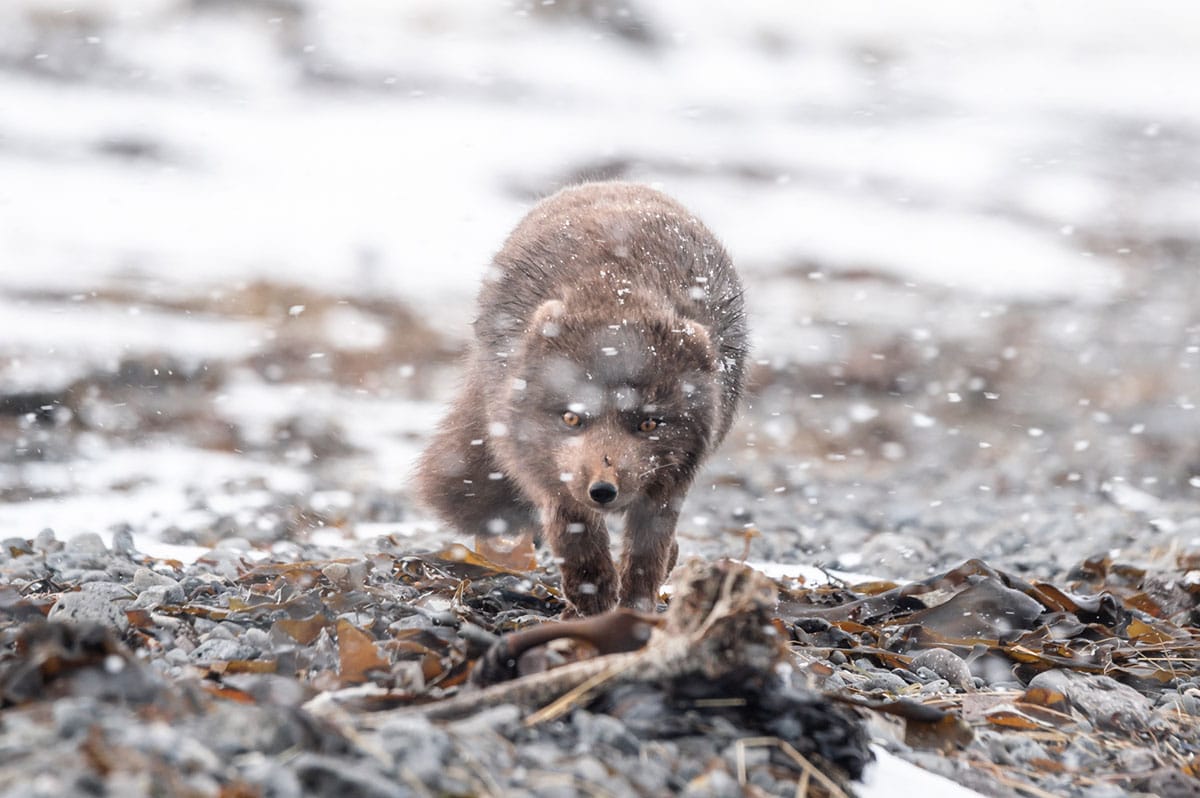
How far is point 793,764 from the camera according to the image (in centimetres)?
259

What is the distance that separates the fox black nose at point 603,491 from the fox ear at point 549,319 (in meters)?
0.83

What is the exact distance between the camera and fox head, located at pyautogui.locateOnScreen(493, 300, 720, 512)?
487 cm

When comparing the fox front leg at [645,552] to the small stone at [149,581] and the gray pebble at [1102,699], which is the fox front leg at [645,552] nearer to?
the gray pebble at [1102,699]

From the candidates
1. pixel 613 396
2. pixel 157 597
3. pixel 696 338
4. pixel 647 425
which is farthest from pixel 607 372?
pixel 157 597

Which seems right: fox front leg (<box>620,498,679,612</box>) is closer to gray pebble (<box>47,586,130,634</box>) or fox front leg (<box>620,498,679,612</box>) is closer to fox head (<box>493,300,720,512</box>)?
fox head (<box>493,300,720,512</box>)

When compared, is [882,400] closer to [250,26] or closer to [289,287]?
[289,287]

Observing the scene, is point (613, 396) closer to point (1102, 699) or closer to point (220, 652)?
point (220, 652)

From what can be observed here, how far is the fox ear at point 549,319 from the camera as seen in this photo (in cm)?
504

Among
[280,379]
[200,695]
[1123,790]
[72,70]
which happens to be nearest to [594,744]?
[200,695]

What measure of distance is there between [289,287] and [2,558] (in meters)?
12.1

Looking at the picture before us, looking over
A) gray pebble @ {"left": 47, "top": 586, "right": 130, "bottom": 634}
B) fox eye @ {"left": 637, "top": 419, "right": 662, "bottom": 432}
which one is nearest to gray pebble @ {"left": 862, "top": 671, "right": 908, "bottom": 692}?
fox eye @ {"left": 637, "top": 419, "right": 662, "bottom": 432}

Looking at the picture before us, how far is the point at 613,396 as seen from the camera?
490 cm

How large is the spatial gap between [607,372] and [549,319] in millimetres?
378

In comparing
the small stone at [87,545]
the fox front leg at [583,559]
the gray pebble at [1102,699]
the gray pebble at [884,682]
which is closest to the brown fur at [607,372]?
the fox front leg at [583,559]
